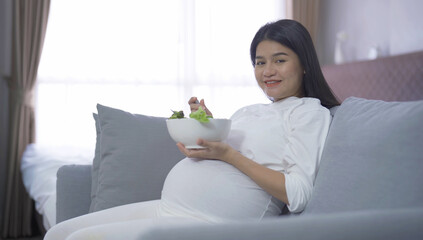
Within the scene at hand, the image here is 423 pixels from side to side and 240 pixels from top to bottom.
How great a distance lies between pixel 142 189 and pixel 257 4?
10.2ft

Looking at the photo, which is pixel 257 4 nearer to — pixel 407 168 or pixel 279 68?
pixel 279 68

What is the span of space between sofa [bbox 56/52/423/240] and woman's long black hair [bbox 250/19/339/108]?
9cm

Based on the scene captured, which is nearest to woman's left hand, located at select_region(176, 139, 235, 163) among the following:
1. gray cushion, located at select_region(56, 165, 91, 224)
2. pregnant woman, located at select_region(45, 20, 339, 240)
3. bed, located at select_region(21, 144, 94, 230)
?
pregnant woman, located at select_region(45, 20, 339, 240)

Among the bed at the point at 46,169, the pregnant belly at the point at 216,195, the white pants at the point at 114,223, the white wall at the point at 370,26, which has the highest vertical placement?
the white wall at the point at 370,26

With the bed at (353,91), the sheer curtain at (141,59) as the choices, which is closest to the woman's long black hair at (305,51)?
the bed at (353,91)

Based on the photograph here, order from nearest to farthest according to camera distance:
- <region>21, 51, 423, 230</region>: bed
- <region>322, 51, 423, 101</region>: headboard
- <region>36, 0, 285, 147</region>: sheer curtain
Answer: <region>21, 51, 423, 230</region>: bed → <region>322, 51, 423, 101</region>: headboard → <region>36, 0, 285, 147</region>: sheer curtain

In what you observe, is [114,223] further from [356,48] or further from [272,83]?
[356,48]

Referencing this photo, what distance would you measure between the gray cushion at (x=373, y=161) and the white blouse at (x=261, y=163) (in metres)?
0.05

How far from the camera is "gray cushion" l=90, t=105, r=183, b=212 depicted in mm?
1868

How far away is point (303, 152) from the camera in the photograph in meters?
1.33

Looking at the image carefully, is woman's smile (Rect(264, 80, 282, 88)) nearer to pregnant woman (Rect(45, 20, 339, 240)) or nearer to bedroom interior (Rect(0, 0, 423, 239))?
pregnant woman (Rect(45, 20, 339, 240))

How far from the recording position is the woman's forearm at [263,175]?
4.21 feet

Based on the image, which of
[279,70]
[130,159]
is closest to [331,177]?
[279,70]

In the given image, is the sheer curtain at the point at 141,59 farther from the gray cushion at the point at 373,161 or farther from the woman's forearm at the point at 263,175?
the gray cushion at the point at 373,161
